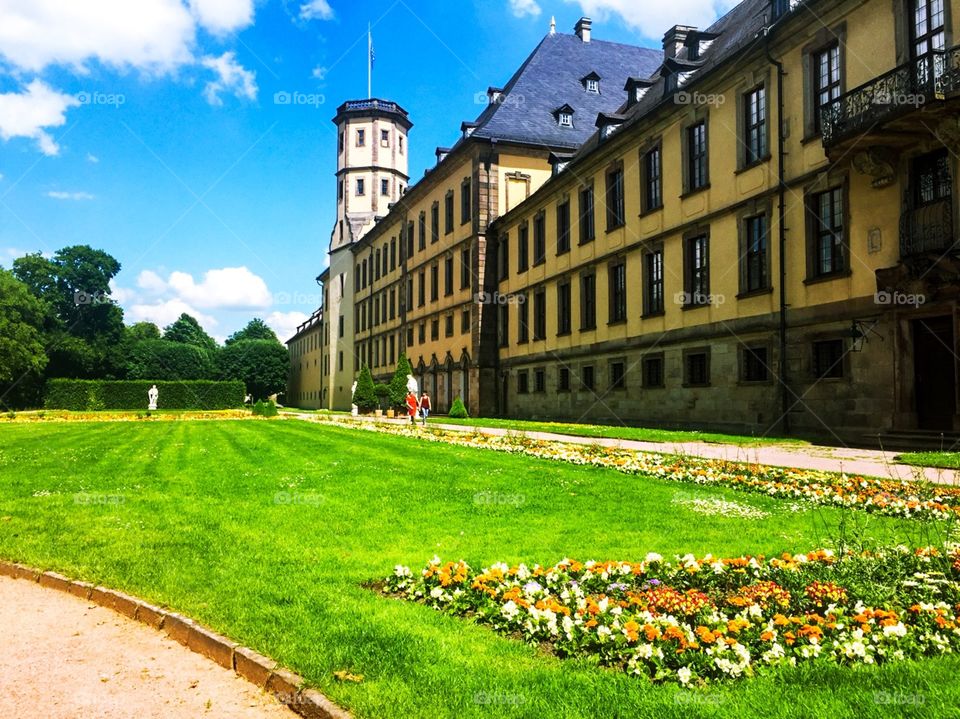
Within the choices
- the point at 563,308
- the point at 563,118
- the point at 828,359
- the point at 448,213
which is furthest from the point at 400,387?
the point at 828,359

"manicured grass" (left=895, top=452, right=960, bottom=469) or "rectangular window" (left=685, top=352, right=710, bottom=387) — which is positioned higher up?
"rectangular window" (left=685, top=352, right=710, bottom=387)

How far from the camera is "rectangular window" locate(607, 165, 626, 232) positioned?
31.5 metres

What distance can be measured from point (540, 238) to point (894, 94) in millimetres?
23217

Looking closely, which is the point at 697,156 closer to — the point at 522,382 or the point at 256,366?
the point at 522,382

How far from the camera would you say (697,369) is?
26.0 m

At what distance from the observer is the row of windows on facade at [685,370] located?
67.1 feet

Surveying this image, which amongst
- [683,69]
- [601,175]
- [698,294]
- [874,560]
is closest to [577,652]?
[874,560]

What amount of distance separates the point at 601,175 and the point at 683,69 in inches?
235

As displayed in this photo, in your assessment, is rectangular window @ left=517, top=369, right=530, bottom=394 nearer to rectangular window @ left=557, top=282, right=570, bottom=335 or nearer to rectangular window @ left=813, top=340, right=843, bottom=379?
rectangular window @ left=557, top=282, right=570, bottom=335

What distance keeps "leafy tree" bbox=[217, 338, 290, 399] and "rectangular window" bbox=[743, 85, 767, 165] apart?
89421 mm

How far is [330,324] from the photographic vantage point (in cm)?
8681

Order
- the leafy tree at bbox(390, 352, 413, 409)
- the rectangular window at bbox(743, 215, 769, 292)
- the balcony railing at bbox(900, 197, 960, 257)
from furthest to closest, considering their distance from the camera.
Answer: the leafy tree at bbox(390, 352, 413, 409) → the rectangular window at bbox(743, 215, 769, 292) → the balcony railing at bbox(900, 197, 960, 257)

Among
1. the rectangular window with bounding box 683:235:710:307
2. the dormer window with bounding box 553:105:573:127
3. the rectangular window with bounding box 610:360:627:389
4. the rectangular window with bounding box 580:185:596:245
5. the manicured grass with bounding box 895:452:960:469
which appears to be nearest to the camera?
the manicured grass with bounding box 895:452:960:469

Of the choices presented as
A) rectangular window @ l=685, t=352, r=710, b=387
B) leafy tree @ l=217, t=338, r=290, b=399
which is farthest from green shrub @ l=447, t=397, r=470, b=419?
leafy tree @ l=217, t=338, r=290, b=399
